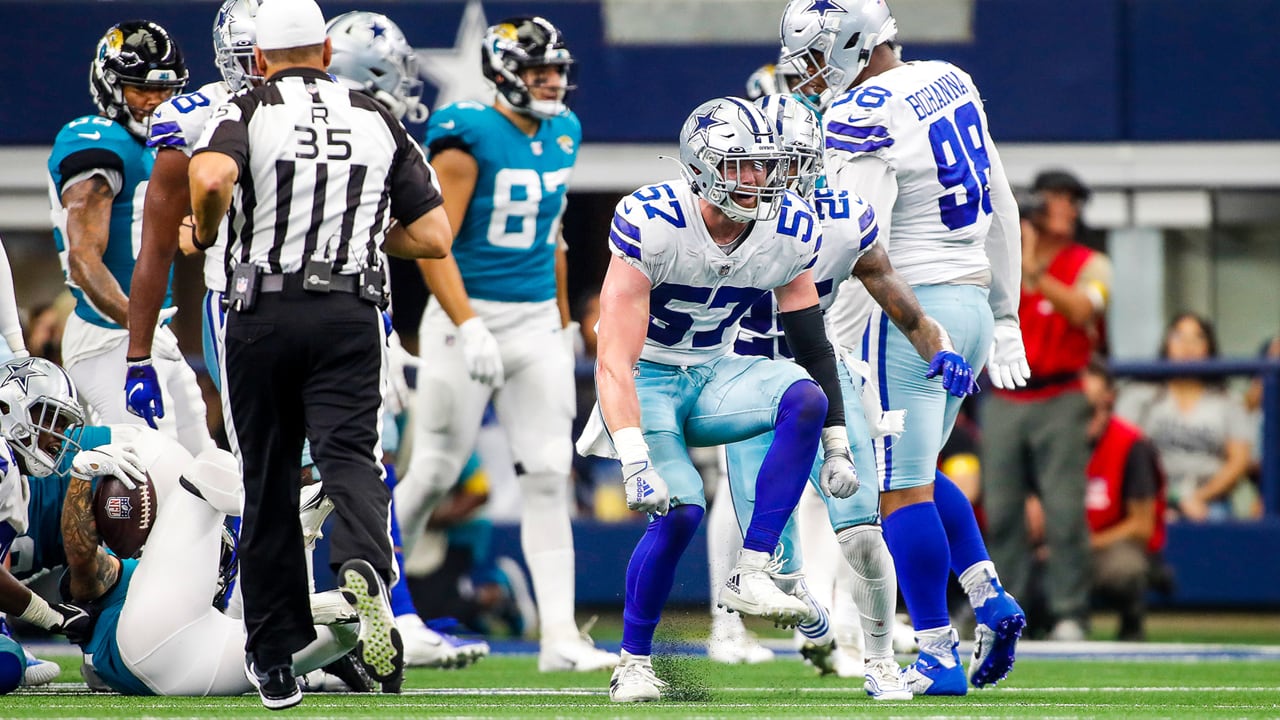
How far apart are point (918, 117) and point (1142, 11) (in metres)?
6.03

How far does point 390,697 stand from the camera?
18.6ft

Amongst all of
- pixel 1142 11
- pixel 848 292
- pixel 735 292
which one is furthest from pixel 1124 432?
pixel 735 292

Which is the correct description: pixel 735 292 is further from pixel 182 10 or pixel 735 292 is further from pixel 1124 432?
pixel 182 10

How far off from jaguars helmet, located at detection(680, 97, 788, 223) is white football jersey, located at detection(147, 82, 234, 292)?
A: 134cm

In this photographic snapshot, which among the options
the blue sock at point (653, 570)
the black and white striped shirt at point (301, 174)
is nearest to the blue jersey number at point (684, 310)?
the blue sock at point (653, 570)

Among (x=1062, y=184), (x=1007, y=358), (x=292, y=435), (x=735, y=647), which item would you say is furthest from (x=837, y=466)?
(x=1062, y=184)

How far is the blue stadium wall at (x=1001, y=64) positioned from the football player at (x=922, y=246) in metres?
5.45

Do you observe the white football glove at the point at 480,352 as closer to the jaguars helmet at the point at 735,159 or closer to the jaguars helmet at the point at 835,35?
the jaguars helmet at the point at 835,35

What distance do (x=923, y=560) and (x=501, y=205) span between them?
7.58ft

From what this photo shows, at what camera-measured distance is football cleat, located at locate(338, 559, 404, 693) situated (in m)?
4.74

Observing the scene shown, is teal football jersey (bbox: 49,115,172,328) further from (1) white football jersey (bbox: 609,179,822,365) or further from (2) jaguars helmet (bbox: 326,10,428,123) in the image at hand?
(1) white football jersey (bbox: 609,179,822,365)

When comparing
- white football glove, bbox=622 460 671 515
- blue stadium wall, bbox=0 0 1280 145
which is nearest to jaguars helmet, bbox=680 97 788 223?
white football glove, bbox=622 460 671 515

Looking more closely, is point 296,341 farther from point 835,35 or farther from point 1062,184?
point 1062,184

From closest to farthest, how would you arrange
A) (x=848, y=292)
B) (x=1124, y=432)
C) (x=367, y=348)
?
(x=367, y=348)
(x=848, y=292)
(x=1124, y=432)
